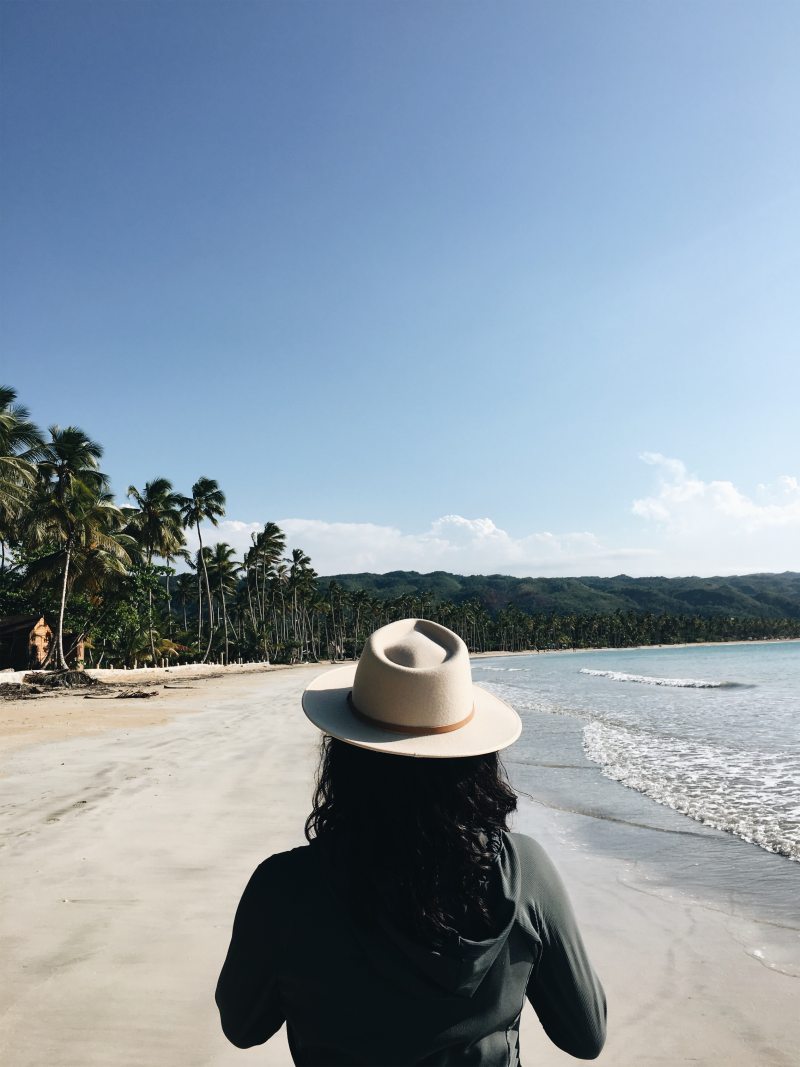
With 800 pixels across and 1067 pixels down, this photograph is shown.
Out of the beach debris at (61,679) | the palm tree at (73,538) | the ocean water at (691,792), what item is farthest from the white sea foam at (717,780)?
the palm tree at (73,538)

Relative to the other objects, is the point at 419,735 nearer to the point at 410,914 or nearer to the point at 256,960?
the point at 410,914

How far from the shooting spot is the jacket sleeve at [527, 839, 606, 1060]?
4.41ft

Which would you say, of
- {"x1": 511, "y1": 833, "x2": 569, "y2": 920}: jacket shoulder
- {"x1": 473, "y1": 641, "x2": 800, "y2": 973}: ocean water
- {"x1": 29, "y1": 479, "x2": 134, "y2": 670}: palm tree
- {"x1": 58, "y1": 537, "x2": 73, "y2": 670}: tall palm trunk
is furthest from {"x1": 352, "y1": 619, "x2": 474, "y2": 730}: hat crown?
{"x1": 58, "y1": 537, "x2": 73, "y2": 670}: tall palm trunk

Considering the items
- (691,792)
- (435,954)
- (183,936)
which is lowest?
(691,792)

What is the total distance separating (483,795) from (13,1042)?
2731 mm

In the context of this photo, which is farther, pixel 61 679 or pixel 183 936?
pixel 61 679

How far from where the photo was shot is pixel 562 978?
1360 mm

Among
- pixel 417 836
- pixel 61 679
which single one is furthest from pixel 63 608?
pixel 417 836

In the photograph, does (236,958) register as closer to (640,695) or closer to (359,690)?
(359,690)

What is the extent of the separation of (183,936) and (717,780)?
26.5 feet

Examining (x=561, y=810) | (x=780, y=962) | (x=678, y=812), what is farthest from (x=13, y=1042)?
(x=678, y=812)

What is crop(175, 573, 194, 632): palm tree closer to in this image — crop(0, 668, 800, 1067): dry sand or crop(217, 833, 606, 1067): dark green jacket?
crop(0, 668, 800, 1067): dry sand

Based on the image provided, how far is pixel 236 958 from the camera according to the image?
1.33 m

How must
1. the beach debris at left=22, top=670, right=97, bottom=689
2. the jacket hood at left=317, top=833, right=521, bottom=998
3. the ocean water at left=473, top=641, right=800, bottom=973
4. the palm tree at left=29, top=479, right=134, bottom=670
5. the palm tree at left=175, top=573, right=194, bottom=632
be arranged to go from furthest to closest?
the palm tree at left=175, top=573, right=194, bottom=632 → the palm tree at left=29, top=479, right=134, bottom=670 → the beach debris at left=22, top=670, right=97, bottom=689 → the ocean water at left=473, top=641, right=800, bottom=973 → the jacket hood at left=317, top=833, right=521, bottom=998
